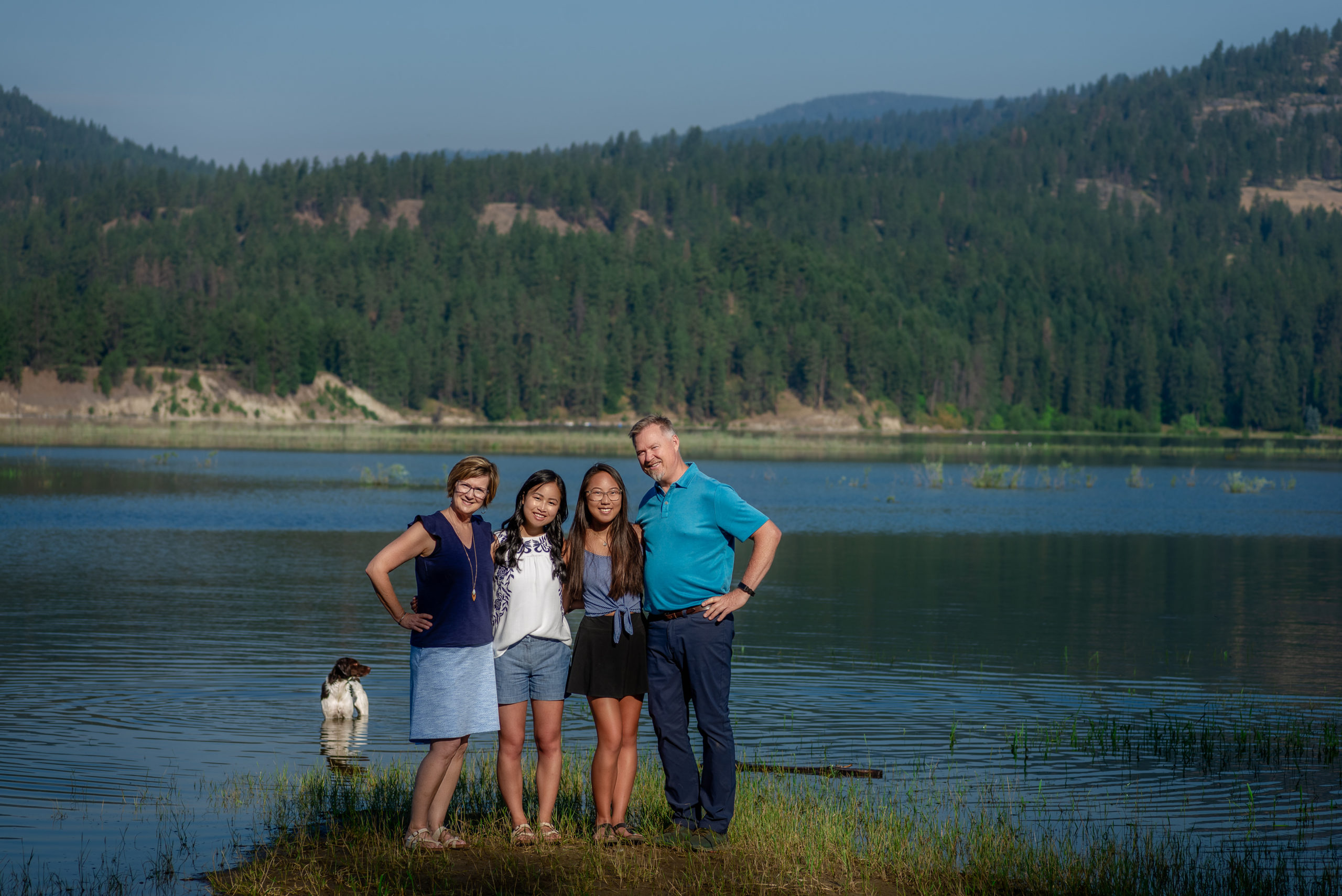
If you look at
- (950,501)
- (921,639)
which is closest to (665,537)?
(921,639)

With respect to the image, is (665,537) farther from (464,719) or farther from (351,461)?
(351,461)

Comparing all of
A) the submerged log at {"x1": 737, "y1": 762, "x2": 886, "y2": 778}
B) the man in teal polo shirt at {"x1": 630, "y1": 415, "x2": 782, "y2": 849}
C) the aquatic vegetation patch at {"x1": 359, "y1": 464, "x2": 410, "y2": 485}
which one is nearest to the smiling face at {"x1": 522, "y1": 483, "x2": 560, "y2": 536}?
the man in teal polo shirt at {"x1": 630, "y1": 415, "x2": 782, "y2": 849}

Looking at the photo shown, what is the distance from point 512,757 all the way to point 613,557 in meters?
1.40

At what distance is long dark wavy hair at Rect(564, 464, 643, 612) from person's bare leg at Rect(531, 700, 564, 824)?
0.64 metres

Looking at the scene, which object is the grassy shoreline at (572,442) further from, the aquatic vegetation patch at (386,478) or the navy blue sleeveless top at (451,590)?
the navy blue sleeveless top at (451,590)

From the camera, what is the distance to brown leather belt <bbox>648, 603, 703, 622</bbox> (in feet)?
27.1

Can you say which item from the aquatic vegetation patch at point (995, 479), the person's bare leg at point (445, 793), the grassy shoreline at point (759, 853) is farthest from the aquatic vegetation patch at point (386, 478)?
the person's bare leg at point (445, 793)

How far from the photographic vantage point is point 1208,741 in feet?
42.7

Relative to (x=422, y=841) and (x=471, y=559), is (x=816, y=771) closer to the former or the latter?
(x=422, y=841)

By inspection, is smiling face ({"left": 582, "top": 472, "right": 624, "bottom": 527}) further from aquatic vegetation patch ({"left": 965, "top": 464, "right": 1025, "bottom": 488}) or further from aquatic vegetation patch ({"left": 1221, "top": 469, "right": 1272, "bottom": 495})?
aquatic vegetation patch ({"left": 1221, "top": 469, "right": 1272, "bottom": 495})

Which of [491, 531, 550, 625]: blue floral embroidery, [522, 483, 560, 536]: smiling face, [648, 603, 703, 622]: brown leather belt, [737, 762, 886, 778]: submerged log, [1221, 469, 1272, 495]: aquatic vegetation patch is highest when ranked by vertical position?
[522, 483, 560, 536]: smiling face

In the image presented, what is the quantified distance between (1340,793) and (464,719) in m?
7.57

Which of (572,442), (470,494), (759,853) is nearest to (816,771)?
(759,853)

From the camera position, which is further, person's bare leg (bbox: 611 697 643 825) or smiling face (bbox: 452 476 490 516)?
person's bare leg (bbox: 611 697 643 825)
